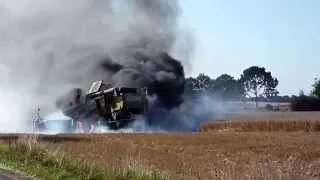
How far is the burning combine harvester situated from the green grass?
21.2 m

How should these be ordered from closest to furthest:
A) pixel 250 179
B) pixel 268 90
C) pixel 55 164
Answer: pixel 250 179, pixel 55 164, pixel 268 90

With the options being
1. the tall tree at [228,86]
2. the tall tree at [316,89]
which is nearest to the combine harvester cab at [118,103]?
the tall tree at [316,89]

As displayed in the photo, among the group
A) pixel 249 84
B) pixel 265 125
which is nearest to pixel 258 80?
pixel 249 84

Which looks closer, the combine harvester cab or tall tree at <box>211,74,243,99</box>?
the combine harvester cab

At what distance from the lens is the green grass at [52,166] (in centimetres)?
1566

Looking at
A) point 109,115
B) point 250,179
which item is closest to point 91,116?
point 109,115

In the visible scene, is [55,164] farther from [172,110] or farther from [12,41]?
[12,41]

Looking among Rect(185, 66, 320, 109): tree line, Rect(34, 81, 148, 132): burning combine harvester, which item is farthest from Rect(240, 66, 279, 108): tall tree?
Rect(34, 81, 148, 132): burning combine harvester

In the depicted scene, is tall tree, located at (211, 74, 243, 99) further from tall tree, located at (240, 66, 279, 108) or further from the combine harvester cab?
the combine harvester cab

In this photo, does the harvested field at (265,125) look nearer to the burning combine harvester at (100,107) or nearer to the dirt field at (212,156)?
the burning combine harvester at (100,107)

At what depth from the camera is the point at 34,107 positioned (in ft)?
177

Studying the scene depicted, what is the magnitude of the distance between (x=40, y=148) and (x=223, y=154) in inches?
263

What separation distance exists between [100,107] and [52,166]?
28913 millimetres

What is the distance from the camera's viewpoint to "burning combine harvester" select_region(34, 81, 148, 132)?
151 feet
